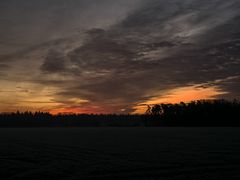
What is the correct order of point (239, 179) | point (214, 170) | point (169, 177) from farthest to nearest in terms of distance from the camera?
point (214, 170) → point (169, 177) → point (239, 179)

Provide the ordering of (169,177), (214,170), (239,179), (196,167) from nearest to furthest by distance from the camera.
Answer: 1. (239,179)
2. (169,177)
3. (214,170)
4. (196,167)

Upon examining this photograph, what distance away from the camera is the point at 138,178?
22.1 m

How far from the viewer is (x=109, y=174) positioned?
77.8 ft

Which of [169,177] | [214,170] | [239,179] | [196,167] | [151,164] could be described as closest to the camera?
[239,179]

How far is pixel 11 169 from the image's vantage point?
86.3 feet

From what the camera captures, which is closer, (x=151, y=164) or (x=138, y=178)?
(x=138, y=178)

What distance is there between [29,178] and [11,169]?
449 cm

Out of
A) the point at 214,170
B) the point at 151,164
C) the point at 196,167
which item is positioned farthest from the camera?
the point at 151,164

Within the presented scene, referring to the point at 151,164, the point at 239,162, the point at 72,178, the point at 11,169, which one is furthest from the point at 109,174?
the point at 239,162

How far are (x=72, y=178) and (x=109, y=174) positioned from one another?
2.78 m

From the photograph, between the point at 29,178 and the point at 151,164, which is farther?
the point at 151,164

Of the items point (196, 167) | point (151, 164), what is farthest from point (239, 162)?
point (151, 164)

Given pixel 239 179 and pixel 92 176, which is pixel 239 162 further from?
pixel 92 176

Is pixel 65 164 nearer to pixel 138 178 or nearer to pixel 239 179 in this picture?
pixel 138 178
